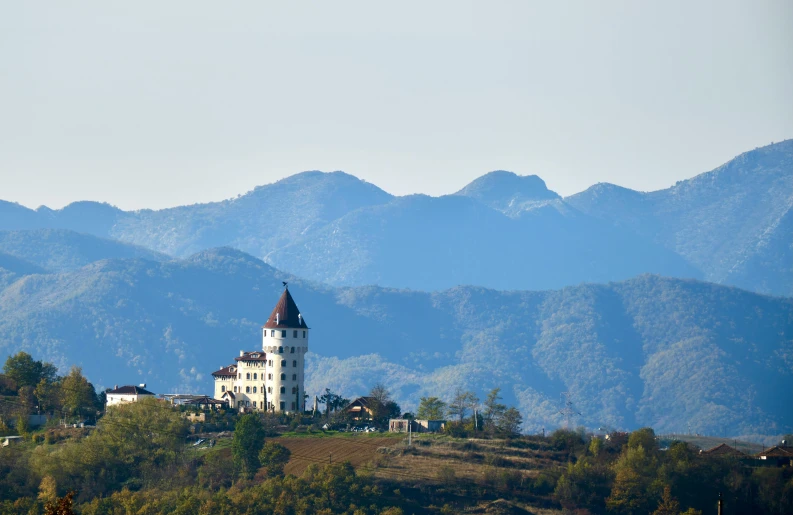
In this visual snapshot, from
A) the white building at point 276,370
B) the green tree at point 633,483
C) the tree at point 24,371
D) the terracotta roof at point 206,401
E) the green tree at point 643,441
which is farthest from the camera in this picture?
the tree at point 24,371

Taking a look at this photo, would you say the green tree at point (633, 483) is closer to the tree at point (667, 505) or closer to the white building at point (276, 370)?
the tree at point (667, 505)

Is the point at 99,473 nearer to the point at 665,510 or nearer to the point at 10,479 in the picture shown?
the point at 10,479

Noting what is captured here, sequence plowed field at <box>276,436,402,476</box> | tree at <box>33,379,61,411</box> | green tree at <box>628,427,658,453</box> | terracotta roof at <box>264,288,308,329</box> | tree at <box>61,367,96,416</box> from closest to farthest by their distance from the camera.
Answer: plowed field at <box>276,436,402,476</box>, green tree at <box>628,427,658,453</box>, tree at <box>61,367,96,416</box>, tree at <box>33,379,61,411</box>, terracotta roof at <box>264,288,308,329</box>

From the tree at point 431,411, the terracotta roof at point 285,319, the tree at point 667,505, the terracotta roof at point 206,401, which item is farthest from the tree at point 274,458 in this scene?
the tree at point 667,505

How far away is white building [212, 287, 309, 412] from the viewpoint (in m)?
184

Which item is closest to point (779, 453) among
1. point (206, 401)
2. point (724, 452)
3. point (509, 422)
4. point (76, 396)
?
point (724, 452)

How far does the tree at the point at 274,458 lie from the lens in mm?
156750

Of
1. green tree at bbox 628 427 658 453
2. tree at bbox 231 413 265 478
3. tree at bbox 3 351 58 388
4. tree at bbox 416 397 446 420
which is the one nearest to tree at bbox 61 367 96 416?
tree at bbox 3 351 58 388

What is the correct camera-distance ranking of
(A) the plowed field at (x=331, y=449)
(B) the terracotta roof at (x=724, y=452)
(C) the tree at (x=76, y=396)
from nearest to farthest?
(A) the plowed field at (x=331, y=449) < (C) the tree at (x=76, y=396) < (B) the terracotta roof at (x=724, y=452)

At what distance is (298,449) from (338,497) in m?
15.4

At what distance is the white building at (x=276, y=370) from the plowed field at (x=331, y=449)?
15137 millimetres

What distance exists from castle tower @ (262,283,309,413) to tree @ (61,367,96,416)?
2117 cm

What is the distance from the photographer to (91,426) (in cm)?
17188

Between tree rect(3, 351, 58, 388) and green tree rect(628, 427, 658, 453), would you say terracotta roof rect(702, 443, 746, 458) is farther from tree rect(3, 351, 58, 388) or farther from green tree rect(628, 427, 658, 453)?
tree rect(3, 351, 58, 388)
